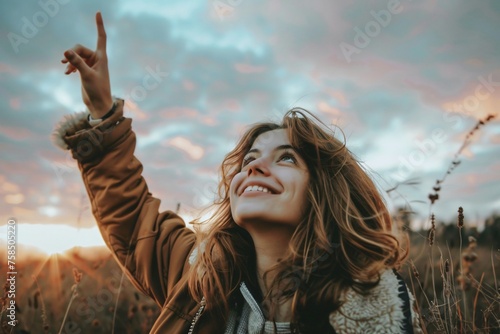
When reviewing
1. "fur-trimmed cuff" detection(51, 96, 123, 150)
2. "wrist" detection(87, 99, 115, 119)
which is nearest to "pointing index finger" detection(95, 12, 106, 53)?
"wrist" detection(87, 99, 115, 119)

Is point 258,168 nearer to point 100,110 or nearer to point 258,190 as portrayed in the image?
point 258,190

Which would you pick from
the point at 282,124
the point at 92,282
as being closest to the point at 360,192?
the point at 282,124

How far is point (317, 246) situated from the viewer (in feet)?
7.54

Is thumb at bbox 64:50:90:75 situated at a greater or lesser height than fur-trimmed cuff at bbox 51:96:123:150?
greater

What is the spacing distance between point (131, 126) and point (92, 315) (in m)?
2.22

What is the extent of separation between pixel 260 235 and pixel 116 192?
3.13 ft

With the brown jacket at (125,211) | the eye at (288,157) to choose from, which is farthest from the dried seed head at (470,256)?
the brown jacket at (125,211)

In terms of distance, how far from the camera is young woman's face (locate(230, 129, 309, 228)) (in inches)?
89.0

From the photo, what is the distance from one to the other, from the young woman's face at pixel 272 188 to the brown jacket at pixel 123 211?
22.7 inches

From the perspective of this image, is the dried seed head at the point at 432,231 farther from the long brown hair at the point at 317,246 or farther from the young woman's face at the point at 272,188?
the young woman's face at the point at 272,188

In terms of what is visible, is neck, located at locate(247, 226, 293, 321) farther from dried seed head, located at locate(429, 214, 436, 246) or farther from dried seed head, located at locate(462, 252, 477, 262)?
dried seed head, located at locate(462, 252, 477, 262)

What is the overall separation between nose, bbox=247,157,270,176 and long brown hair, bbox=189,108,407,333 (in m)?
0.27

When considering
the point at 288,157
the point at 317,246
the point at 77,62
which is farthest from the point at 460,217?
the point at 77,62

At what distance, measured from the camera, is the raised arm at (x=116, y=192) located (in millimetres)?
2611
